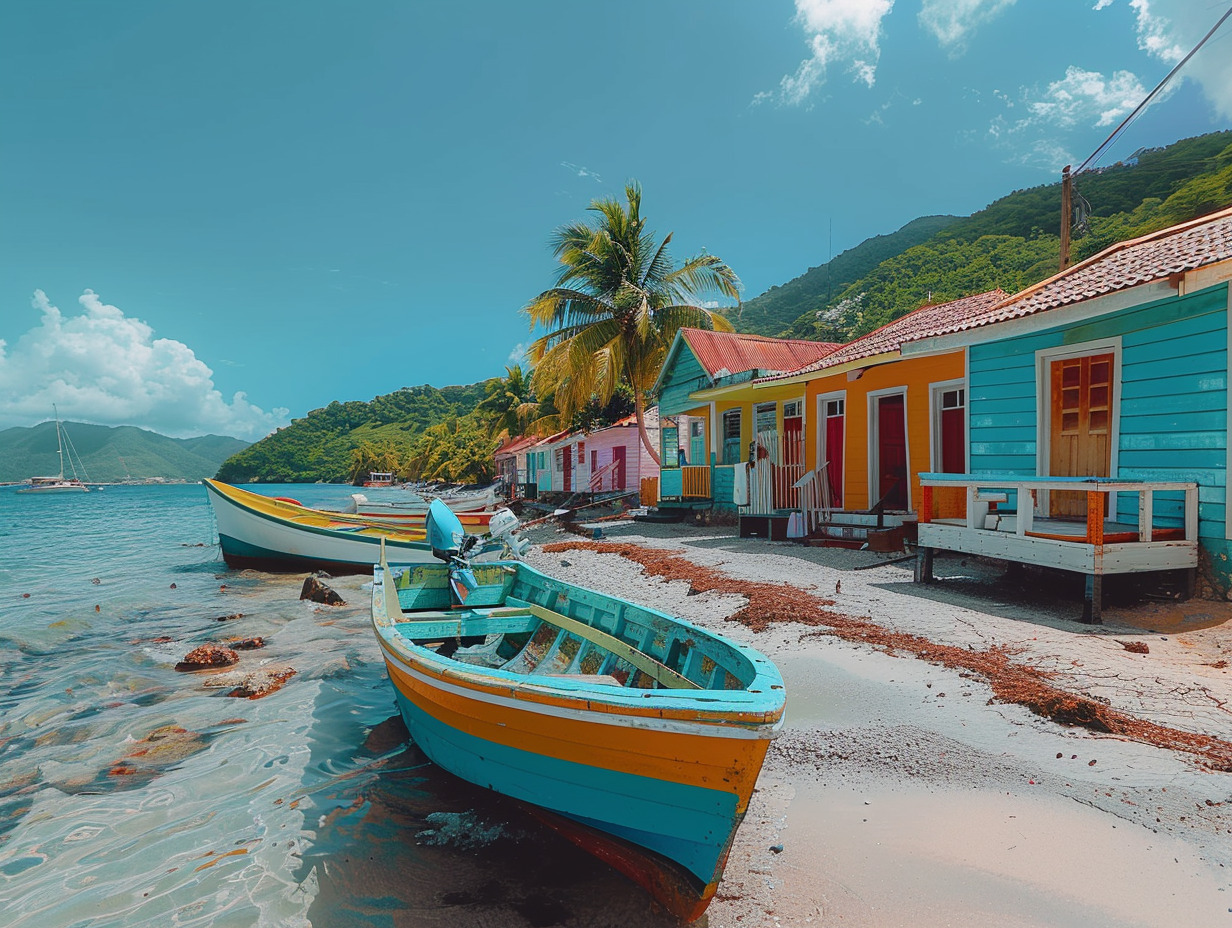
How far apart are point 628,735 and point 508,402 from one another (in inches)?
1829

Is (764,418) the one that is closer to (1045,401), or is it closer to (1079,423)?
(1045,401)

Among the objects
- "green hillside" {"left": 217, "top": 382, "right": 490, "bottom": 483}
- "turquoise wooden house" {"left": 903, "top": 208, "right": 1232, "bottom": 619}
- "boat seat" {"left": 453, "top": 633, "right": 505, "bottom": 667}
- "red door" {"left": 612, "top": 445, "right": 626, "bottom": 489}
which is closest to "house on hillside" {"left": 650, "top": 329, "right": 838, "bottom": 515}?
"red door" {"left": 612, "top": 445, "right": 626, "bottom": 489}

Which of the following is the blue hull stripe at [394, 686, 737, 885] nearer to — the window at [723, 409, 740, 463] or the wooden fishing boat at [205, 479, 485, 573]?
the wooden fishing boat at [205, 479, 485, 573]

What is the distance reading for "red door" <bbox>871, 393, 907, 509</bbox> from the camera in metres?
11.7

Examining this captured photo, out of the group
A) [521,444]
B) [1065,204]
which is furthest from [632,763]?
[521,444]

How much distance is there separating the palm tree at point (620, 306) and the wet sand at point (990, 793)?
16.0 metres

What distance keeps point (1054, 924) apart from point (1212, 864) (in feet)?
2.77

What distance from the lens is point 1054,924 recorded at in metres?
2.56

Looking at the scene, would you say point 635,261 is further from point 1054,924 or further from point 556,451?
point 1054,924

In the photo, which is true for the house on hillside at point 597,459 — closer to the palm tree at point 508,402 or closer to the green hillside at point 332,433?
the palm tree at point 508,402

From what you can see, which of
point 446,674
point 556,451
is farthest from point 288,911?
point 556,451

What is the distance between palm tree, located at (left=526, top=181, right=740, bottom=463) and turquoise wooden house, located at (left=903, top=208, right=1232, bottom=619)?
12.6 meters

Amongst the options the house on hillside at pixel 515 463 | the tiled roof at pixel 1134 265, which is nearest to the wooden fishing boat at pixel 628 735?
the tiled roof at pixel 1134 265

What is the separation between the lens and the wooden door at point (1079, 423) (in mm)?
7922
